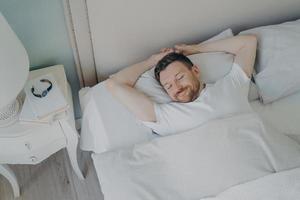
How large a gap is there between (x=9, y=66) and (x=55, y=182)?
757mm

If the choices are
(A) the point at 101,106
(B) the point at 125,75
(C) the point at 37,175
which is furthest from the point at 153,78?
(C) the point at 37,175

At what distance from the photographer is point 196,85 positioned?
128cm

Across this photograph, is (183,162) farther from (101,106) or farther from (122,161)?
(101,106)

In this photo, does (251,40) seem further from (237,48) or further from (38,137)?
(38,137)

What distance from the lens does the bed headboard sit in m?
1.33

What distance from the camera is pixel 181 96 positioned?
1.26m

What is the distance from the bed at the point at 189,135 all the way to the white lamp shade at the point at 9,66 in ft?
1.11

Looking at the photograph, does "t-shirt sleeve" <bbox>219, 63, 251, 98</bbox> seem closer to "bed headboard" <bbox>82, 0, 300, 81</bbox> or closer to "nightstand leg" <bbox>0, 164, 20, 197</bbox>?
"bed headboard" <bbox>82, 0, 300, 81</bbox>

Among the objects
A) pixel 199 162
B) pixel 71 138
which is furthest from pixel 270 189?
pixel 71 138

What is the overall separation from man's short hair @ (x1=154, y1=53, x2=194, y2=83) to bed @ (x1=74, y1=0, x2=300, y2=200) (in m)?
0.07

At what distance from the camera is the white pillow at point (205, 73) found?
1.34 metres

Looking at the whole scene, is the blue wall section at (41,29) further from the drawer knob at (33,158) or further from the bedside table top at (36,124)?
the drawer knob at (33,158)

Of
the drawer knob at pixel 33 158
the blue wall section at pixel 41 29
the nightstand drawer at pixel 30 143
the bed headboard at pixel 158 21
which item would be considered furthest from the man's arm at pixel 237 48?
the drawer knob at pixel 33 158

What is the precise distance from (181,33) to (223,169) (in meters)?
0.65
